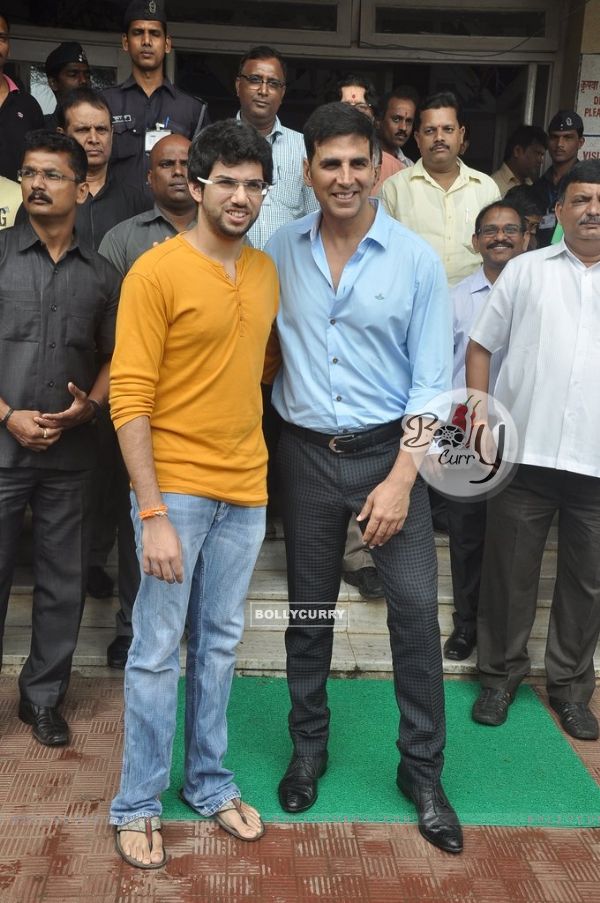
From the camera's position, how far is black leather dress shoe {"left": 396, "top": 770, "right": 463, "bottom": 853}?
3086 mm

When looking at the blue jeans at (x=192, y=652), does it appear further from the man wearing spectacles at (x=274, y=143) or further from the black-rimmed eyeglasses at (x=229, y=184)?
the man wearing spectacles at (x=274, y=143)

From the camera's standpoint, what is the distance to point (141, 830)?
2.98m

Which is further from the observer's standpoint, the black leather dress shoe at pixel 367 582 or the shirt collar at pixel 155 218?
the black leather dress shoe at pixel 367 582

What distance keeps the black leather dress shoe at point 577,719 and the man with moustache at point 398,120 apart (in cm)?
322

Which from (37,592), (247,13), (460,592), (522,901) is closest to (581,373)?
(460,592)

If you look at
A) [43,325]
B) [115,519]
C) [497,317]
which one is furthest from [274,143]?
[115,519]

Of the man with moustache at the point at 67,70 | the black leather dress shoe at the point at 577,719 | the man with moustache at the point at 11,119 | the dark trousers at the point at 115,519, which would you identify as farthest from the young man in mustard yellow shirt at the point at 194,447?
the man with moustache at the point at 67,70

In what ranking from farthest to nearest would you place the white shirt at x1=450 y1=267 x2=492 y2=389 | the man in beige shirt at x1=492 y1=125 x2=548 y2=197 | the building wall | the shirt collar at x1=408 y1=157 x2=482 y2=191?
the building wall, the man in beige shirt at x1=492 y1=125 x2=548 y2=197, the shirt collar at x1=408 y1=157 x2=482 y2=191, the white shirt at x1=450 y1=267 x2=492 y2=389

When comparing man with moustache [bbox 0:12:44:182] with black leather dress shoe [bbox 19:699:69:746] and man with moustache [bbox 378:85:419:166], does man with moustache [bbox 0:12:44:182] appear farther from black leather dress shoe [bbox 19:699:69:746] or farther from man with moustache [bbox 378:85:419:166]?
black leather dress shoe [bbox 19:699:69:746]

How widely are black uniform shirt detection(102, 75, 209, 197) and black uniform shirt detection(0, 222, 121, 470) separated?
1.46 m

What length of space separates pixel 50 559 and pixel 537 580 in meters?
2.01

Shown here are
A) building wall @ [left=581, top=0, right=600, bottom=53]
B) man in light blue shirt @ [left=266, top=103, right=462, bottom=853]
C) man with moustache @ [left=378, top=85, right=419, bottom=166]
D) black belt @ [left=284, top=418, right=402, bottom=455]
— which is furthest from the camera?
building wall @ [left=581, top=0, right=600, bottom=53]

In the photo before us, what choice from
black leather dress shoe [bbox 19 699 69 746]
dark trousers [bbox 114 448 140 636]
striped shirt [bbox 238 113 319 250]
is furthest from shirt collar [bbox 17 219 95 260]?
black leather dress shoe [bbox 19 699 69 746]

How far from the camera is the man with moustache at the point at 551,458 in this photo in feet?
12.0
